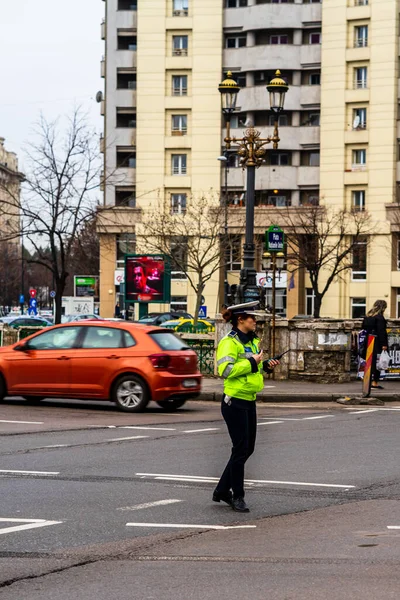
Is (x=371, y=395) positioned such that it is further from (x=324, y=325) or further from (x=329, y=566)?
(x=329, y=566)

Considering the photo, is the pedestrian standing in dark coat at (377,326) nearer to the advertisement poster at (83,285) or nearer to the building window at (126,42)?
the building window at (126,42)

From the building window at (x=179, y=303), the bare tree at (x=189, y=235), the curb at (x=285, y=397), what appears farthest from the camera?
the building window at (x=179, y=303)

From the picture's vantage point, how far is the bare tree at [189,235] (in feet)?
201

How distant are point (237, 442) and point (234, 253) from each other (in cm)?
6063

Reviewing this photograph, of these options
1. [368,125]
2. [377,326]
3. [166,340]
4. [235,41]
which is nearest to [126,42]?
[235,41]

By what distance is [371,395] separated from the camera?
23359 millimetres

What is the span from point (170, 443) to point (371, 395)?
9105mm

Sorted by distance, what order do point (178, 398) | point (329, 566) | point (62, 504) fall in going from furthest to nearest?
point (178, 398) < point (62, 504) < point (329, 566)

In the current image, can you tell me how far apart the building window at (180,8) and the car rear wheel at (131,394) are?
190ft

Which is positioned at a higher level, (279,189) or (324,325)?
(279,189)

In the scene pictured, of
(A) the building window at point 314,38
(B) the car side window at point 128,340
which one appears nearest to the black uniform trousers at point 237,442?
(B) the car side window at point 128,340

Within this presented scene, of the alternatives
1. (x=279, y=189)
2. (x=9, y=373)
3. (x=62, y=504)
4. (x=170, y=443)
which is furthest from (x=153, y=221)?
(x=62, y=504)

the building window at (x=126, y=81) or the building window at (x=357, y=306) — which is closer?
the building window at (x=357, y=306)

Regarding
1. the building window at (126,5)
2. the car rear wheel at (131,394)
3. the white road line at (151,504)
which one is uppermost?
the building window at (126,5)
